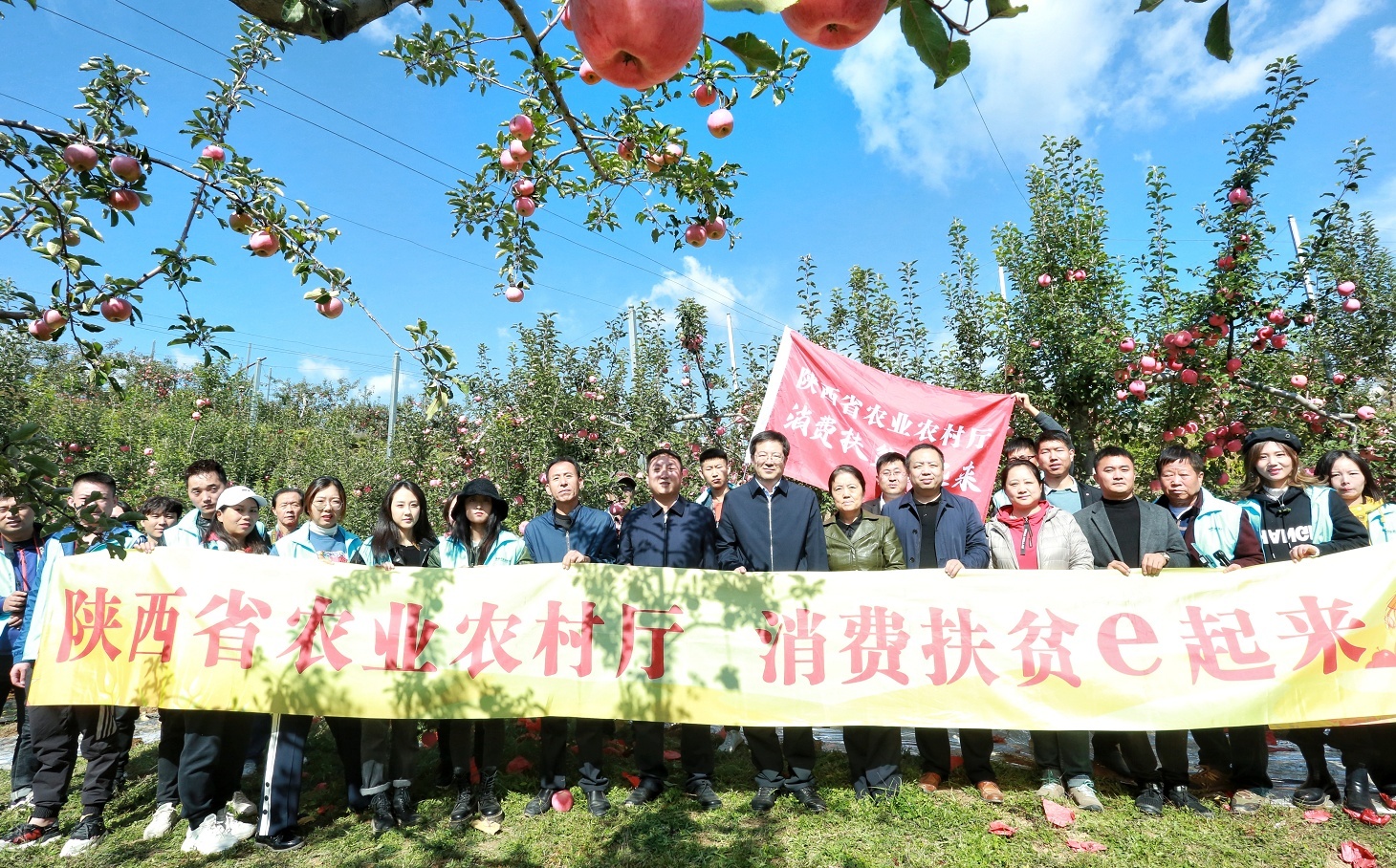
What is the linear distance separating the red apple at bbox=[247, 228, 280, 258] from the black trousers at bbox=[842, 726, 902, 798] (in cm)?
333

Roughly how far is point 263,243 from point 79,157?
497 millimetres

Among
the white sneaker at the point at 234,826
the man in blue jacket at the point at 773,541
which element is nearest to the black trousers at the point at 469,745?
the white sneaker at the point at 234,826

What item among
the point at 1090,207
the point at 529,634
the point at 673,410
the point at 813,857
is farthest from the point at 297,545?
the point at 1090,207

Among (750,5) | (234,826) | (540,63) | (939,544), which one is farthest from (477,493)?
(750,5)

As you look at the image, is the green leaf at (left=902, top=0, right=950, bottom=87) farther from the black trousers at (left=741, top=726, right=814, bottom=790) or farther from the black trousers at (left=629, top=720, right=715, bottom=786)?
the black trousers at (left=629, top=720, right=715, bottom=786)

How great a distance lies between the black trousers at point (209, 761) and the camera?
3438 millimetres

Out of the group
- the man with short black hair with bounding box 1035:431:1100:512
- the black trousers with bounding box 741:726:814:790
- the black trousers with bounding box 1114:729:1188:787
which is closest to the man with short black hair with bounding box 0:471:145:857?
the black trousers with bounding box 741:726:814:790

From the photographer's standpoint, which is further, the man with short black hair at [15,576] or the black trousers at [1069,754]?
the man with short black hair at [15,576]

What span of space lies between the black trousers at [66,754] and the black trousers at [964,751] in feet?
14.1

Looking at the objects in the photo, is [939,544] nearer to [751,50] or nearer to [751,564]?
[751,564]

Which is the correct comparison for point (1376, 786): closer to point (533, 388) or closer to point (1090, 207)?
point (1090, 207)

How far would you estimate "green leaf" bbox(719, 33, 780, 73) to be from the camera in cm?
107

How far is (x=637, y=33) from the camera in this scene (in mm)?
1021

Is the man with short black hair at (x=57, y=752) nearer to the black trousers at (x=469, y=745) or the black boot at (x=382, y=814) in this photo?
the black boot at (x=382, y=814)
